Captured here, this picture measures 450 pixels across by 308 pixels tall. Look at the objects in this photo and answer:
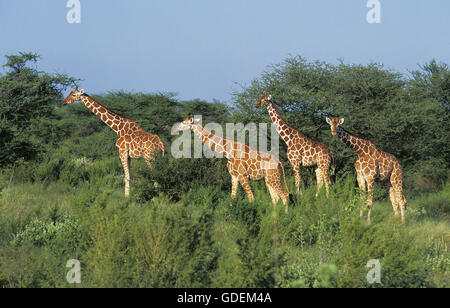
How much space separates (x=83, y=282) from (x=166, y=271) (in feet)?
3.03

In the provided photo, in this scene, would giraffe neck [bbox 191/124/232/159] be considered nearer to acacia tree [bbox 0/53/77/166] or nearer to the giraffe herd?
the giraffe herd

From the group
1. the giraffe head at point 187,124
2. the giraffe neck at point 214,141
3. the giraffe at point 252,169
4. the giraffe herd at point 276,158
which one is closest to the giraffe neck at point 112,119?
the giraffe herd at point 276,158

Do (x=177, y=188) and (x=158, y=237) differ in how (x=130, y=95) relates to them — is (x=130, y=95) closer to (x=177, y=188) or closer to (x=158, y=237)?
(x=177, y=188)

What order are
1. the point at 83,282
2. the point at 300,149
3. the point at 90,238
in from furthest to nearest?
the point at 300,149
the point at 90,238
the point at 83,282

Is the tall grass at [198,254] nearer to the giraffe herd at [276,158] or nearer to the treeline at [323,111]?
the giraffe herd at [276,158]

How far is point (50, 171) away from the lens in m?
16.1

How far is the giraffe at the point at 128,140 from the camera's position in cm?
1338

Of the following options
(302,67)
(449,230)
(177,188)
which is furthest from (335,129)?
(302,67)

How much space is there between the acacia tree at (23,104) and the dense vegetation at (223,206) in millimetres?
48

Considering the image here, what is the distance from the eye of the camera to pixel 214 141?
1189 centimetres

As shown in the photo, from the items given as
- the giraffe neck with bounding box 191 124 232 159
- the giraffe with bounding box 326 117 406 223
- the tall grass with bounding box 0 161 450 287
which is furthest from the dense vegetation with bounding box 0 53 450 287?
the giraffe neck with bounding box 191 124 232 159

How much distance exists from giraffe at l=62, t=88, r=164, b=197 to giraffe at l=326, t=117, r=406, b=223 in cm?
439

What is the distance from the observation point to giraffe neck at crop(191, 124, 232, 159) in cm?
1168
